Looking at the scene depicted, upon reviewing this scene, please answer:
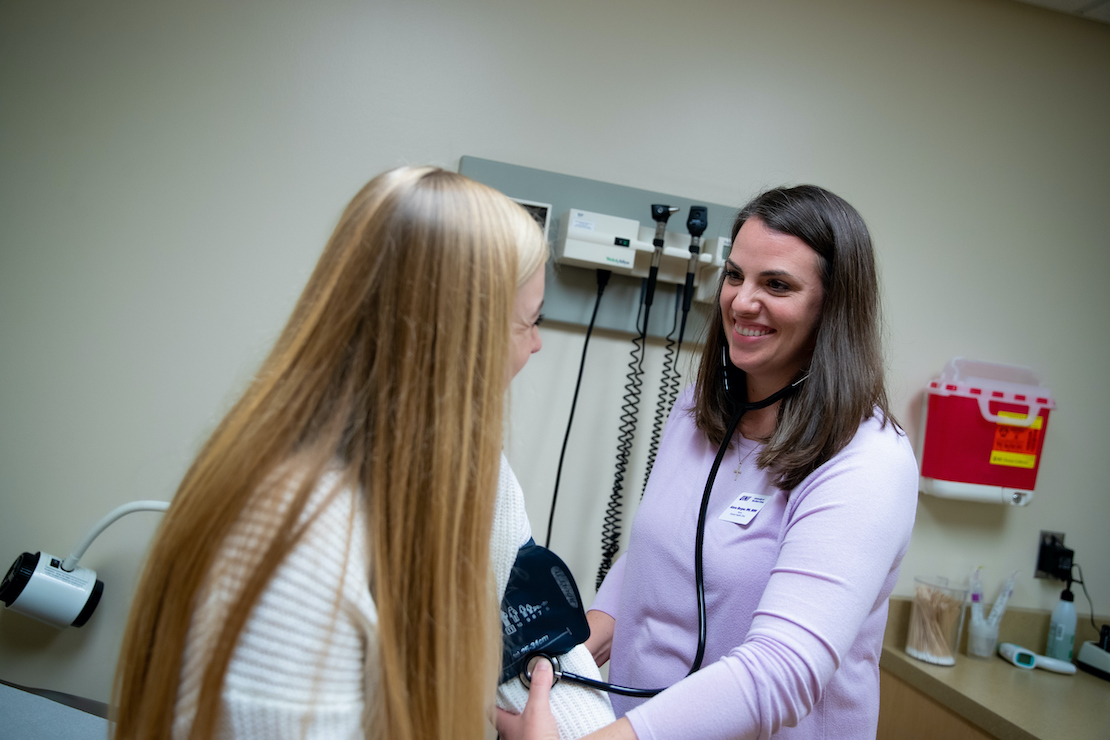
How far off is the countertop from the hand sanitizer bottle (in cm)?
5

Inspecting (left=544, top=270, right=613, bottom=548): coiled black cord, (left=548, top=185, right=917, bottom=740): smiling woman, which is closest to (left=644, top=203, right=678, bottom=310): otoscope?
(left=544, top=270, right=613, bottom=548): coiled black cord

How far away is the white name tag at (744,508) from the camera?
3.50 ft

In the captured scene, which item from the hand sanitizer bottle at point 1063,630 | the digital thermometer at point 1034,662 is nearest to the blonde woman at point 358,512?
the digital thermometer at point 1034,662

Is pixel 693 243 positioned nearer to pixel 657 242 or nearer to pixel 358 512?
pixel 657 242

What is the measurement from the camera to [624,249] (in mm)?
1754

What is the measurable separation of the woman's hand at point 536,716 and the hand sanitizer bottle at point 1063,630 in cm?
188

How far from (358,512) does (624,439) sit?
130 centimetres

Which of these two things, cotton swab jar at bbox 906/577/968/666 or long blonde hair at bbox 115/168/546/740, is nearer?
long blonde hair at bbox 115/168/546/740

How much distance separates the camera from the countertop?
1605 millimetres

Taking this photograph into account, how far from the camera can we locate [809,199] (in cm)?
112

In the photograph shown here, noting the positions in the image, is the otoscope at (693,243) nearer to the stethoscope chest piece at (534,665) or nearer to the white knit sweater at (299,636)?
the stethoscope chest piece at (534,665)

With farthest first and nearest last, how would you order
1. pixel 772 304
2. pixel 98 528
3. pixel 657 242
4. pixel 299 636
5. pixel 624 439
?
pixel 624 439 < pixel 657 242 < pixel 98 528 < pixel 772 304 < pixel 299 636

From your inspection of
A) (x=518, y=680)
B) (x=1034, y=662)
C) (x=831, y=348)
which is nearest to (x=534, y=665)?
(x=518, y=680)

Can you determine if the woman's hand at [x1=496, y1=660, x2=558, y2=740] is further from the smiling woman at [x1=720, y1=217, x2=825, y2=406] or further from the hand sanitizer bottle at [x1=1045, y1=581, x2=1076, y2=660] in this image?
the hand sanitizer bottle at [x1=1045, y1=581, x2=1076, y2=660]
